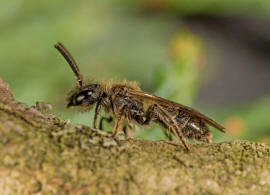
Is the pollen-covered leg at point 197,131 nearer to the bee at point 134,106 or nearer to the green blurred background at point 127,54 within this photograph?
the bee at point 134,106

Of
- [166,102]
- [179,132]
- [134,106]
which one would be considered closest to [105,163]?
[179,132]

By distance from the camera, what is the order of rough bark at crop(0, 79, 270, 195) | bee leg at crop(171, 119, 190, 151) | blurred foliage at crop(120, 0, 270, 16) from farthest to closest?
blurred foliage at crop(120, 0, 270, 16), bee leg at crop(171, 119, 190, 151), rough bark at crop(0, 79, 270, 195)

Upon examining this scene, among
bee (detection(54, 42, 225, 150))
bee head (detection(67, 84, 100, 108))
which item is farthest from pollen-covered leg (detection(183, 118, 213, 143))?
bee head (detection(67, 84, 100, 108))

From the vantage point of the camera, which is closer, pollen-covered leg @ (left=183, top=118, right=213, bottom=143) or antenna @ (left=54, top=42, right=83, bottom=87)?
antenna @ (left=54, top=42, right=83, bottom=87)

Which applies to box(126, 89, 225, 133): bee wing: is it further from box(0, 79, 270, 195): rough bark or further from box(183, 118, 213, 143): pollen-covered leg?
box(0, 79, 270, 195): rough bark

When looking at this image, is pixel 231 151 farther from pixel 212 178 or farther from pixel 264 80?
pixel 264 80

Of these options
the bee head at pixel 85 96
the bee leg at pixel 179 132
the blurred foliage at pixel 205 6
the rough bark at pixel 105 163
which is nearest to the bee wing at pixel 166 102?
the bee leg at pixel 179 132
